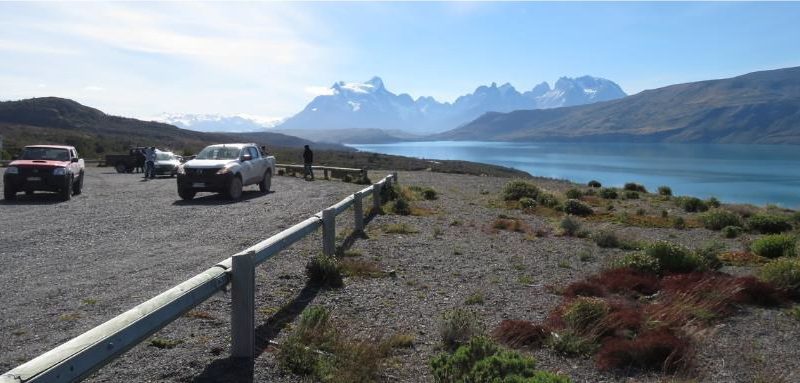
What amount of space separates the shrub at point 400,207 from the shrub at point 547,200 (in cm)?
629

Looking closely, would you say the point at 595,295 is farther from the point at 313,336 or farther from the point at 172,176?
the point at 172,176

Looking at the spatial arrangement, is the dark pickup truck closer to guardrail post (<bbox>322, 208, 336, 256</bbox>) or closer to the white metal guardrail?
guardrail post (<bbox>322, 208, 336, 256</bbox>)

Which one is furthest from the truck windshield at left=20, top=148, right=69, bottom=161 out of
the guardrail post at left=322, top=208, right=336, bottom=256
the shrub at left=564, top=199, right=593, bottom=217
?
the shrub at left=564, top=199, right=593, bottom=217

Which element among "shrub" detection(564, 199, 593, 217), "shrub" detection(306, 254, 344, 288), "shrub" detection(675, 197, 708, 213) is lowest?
"shrub" detection(675, 197, 708, 213)

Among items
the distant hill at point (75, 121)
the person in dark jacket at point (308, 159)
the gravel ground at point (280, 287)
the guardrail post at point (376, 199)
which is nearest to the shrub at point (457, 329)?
the gravel ground at point (280, 287)

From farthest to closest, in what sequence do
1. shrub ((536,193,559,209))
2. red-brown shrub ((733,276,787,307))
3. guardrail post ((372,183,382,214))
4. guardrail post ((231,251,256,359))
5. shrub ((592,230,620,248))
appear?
shrub ((536,193,559,209)) < guardrail post ((372,183,382,214)) < shrub ((592,230,620,248)) < red-brown shrub ((733,276,787,307)) < guardrail post ((231,251,256,359))

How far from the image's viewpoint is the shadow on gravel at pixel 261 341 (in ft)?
14.4

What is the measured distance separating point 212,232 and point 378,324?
251 inches

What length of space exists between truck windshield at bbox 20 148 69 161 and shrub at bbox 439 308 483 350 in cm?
1676

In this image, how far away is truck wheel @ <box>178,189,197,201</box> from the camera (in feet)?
58.7

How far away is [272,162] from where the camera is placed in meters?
22.3

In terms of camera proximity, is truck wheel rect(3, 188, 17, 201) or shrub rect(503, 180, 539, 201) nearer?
truck wheel rect(3, 188, 17, 201)

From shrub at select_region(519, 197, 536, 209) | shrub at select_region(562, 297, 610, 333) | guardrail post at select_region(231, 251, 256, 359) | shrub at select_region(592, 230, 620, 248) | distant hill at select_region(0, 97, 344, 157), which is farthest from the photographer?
distant hill at select_region(0, 97, 344, 157)

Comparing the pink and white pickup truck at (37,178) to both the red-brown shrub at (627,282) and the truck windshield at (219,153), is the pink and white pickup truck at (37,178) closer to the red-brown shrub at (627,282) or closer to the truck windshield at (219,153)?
the truck windshield at (219,153)
